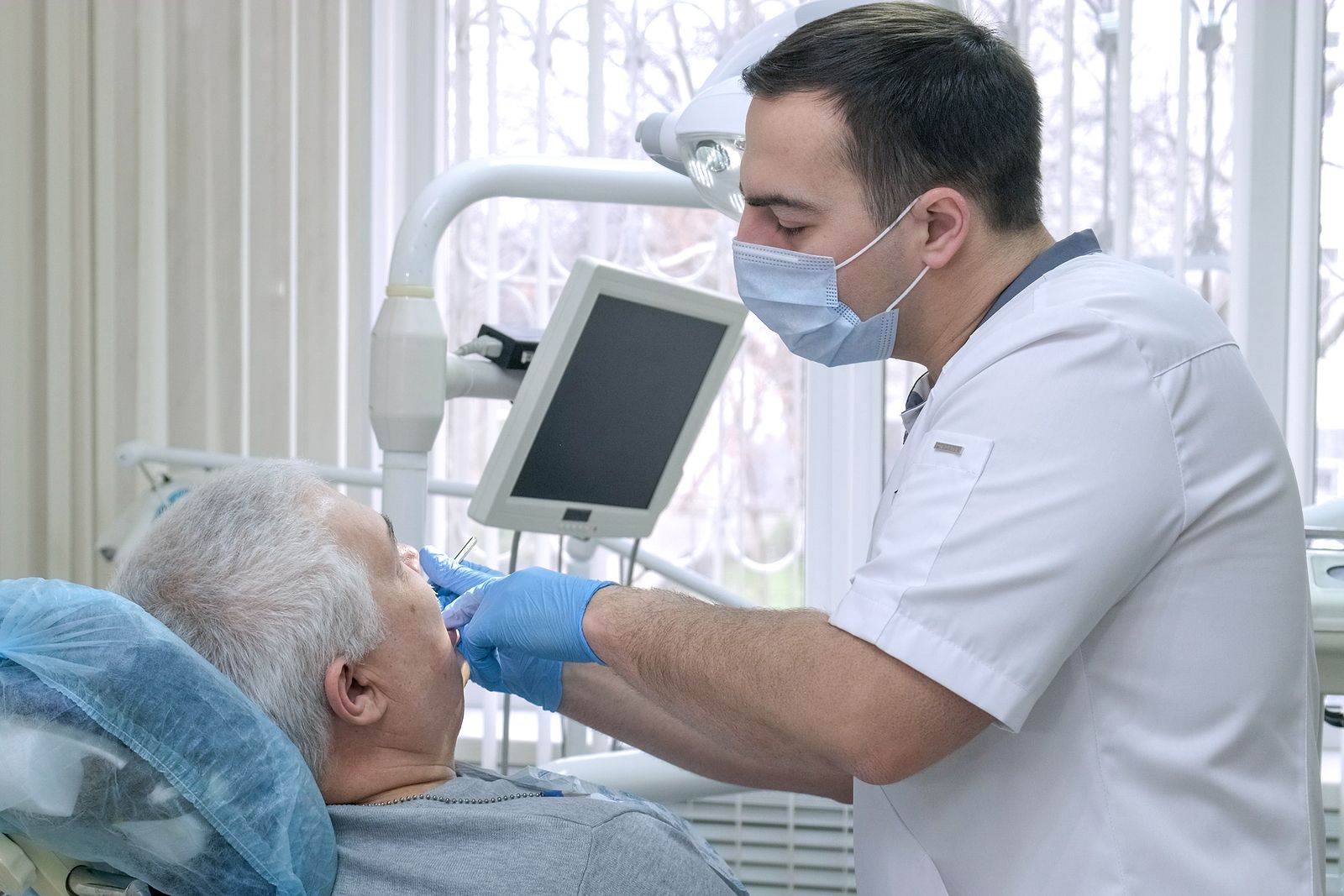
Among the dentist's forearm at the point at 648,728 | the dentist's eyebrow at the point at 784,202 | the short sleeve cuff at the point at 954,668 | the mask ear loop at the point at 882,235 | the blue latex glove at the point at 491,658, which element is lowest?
Result: the dentist's forearm at the point at 648,728

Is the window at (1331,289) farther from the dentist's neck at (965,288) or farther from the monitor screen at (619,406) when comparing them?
the dentist's neck at (965,288)

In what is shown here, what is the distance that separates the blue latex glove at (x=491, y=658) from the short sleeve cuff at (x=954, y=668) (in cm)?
48

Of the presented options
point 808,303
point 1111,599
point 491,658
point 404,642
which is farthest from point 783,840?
point 1111,599

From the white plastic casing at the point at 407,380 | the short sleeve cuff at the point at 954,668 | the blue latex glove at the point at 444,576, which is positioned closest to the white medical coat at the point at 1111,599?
the short sleeve cuff at the point at 954,668

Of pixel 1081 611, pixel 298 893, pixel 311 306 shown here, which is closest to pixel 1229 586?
pixel 1081 611

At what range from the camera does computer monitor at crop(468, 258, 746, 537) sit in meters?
1.48

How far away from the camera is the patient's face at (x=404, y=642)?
118 centimetres

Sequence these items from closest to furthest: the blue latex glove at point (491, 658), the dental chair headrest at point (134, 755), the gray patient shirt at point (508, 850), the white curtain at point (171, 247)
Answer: the dental chair headrest at point (134, 755) → the gray patient shirt at point (508, 850) → the blue latex glove at point (491, 658) → the white curtain at point (171, 247)

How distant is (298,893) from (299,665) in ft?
0.68

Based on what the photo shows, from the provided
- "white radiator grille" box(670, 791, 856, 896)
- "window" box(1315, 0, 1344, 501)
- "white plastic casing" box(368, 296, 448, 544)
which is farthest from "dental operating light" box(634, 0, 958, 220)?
"white radiator grille" box(670, 791, 856, 896)

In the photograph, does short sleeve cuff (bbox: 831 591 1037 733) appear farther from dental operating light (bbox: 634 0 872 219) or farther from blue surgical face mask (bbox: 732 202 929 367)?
Answer: dental operating light (bbox: 634 0 872 219)

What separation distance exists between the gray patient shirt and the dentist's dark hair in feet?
1.94

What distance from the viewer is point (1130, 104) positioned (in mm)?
2449

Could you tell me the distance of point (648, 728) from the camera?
1.43 metres
